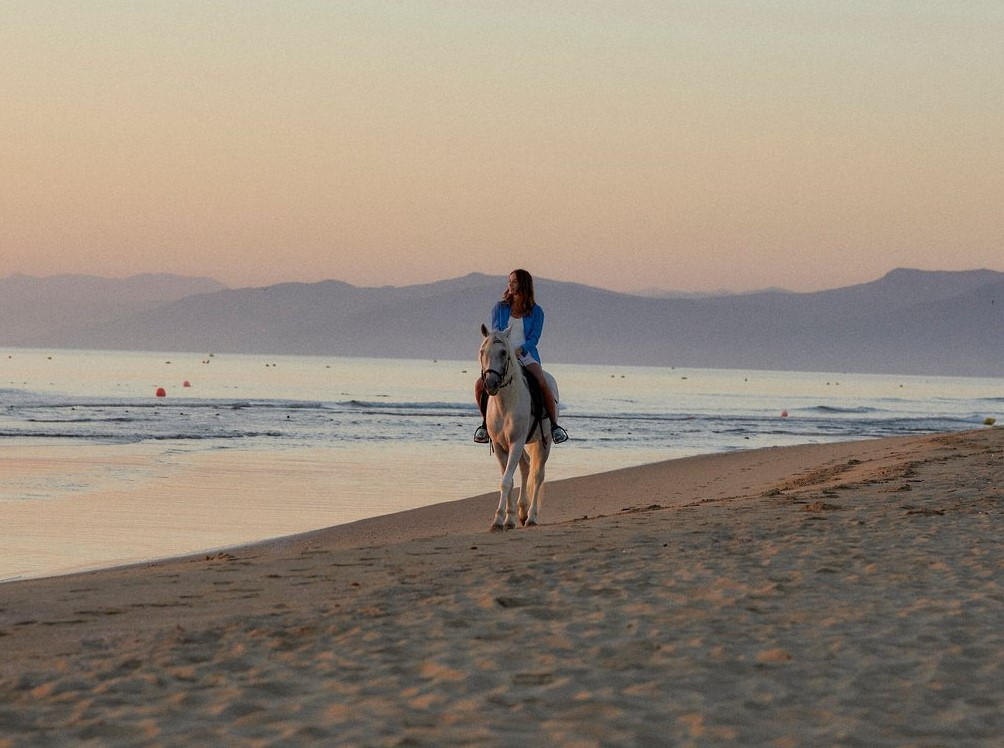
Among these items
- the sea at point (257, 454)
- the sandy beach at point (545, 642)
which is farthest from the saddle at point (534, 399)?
the sea at point (257, 454)

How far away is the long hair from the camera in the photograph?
13414 mm

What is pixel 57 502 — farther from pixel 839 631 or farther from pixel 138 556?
pixel 839 631

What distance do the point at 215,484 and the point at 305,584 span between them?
12.9 meters

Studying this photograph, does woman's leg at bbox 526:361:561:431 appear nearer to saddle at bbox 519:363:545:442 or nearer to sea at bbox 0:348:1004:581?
saddle at bbox 519:363:545:442

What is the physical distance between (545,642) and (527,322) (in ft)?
23.3

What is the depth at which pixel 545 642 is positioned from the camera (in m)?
6.96

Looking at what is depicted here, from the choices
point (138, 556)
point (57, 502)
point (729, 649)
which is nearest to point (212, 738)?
point (729, 649)

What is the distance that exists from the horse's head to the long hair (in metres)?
0.49

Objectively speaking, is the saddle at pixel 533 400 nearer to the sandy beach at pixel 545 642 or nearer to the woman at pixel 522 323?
the woman at pixel 522 323

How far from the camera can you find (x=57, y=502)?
1789 cm

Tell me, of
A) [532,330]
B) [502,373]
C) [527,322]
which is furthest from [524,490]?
[527,322]

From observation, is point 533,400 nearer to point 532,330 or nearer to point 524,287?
point 532,330

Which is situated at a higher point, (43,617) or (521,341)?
(521,341)

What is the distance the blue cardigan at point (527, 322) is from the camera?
1366 centimetres
